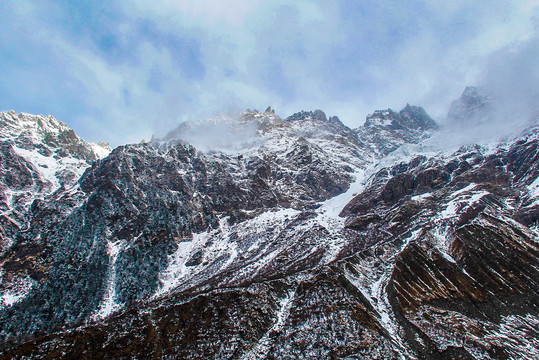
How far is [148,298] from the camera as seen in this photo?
128 metres

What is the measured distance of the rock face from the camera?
77.8 meters

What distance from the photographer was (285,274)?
364 feet

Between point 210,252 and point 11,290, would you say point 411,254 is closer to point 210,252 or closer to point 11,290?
point 210,252

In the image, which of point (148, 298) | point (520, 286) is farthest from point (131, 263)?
point (520, 286)

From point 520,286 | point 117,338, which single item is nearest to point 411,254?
point 520,286

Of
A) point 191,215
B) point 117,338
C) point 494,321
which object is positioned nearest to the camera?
point 494,321

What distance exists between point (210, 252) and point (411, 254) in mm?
96302

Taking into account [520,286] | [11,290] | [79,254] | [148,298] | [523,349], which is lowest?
[523,349]

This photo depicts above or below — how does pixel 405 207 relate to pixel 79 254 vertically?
below

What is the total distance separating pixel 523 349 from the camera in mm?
67750

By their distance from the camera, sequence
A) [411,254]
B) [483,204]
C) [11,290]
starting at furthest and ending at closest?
[483,204], [11,290], [411,254]

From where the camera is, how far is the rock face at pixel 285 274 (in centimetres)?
7775

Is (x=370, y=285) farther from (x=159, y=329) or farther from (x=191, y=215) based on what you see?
(x=191, y=215)

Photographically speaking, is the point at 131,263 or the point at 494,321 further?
the point at 131,263
